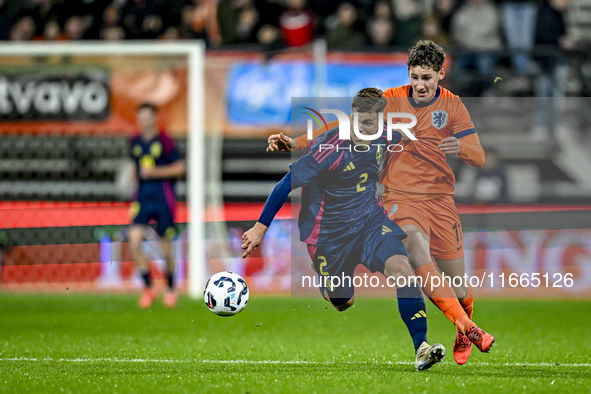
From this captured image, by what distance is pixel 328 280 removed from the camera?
5.62 metres

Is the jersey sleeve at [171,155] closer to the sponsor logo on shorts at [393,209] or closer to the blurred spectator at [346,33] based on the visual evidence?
the blurred spectator at [346,33]

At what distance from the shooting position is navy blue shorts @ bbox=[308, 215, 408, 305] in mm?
5402

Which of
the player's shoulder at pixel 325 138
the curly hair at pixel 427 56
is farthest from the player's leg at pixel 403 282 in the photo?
the curly hair at pixel 427 56

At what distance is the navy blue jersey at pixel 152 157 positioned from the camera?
9422 mm

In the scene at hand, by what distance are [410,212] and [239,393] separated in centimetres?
173

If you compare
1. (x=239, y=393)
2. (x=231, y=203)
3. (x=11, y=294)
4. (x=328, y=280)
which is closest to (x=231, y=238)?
(x=231, y=203)

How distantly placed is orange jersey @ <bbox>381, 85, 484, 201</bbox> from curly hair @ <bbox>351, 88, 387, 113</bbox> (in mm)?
74

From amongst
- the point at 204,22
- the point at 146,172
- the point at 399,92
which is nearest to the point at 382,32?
the point at 204,22

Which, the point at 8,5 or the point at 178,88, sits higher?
the point at 8,5

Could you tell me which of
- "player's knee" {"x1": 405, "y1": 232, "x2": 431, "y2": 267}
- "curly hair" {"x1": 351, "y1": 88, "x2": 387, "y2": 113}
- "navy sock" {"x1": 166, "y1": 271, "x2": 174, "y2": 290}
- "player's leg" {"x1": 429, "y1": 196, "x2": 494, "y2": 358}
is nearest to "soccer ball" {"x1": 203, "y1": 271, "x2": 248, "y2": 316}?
"player's knee" {"x1": 405, "y1": 232, "x2": 431, "y2": 267}

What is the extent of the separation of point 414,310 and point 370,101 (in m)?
1.34

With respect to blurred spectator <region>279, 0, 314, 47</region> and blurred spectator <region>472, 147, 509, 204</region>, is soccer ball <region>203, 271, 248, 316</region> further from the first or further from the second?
blurred spectator <region>279, 0, 314, 47</region>

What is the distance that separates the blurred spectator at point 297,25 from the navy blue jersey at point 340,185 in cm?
662

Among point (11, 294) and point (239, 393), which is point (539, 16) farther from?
point (239, 393)
